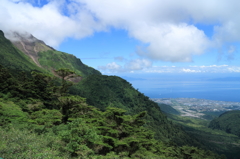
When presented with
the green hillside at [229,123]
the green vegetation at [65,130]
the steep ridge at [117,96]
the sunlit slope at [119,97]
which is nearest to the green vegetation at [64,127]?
the green vegetation at [65,130]

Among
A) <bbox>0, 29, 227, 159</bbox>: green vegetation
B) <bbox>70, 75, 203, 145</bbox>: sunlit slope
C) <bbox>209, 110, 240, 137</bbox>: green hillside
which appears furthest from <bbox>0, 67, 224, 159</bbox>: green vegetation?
<bbox>209, 110, 240, 137</bbox>: green hillside

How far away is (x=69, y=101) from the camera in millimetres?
23375

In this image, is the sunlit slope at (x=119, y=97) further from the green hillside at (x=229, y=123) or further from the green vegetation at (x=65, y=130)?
the green hillside at (x=229, y=123)

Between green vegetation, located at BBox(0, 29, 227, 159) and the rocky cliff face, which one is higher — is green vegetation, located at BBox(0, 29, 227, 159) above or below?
below

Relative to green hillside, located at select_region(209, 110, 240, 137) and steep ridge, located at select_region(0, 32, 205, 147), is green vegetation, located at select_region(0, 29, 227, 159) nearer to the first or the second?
steep ridge, located at select_region(0, 32, 205, 147)

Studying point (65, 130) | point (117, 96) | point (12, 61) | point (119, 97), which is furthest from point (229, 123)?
point (65, 130)

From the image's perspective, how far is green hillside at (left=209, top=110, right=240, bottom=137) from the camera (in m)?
152

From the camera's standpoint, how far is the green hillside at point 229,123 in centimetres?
15230

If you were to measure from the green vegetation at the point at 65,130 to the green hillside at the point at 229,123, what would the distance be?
147970mm

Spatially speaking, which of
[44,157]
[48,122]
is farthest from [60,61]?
[44,157]

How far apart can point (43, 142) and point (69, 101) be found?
10429 millimetres

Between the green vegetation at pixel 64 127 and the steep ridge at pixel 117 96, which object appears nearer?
the green vegetation at pixel 64 127

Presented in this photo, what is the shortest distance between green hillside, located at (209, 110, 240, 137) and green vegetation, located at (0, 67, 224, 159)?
485 ft

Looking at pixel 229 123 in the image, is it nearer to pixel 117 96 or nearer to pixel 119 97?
pixel 119 97
